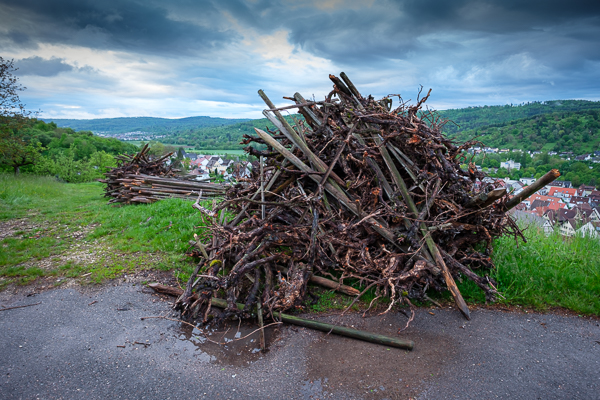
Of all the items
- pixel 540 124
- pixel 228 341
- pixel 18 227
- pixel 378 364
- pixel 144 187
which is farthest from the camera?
pixel 540 124

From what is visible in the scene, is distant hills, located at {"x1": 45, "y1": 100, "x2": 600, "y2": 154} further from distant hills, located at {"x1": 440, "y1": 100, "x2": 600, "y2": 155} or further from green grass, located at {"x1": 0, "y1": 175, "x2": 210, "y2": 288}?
green grass, located at {"x1": 0, "y1": 175, "x2": 210, "y2": 288}

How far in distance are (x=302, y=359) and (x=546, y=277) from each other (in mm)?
4069

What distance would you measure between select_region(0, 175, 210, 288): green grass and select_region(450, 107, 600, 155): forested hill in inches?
719

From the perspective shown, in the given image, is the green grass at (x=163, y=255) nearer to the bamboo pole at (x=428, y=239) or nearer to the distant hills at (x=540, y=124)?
the bamboo pole at (x=428, y=239)

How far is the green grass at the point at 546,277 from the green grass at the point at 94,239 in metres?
5.06

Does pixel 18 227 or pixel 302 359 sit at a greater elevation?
pixel 18 227

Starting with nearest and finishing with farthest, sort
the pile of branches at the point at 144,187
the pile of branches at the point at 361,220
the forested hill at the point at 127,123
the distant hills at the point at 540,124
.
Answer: the pile of branches at the point at 361,220 → the pile of branches at the point at 144,187 → the distant hills at the point at 540,124 → the forested hill at the point at 127,123

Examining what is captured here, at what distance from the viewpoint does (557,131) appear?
24.3m

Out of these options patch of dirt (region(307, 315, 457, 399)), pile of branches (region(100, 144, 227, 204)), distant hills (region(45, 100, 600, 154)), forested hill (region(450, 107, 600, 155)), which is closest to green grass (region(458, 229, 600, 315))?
patch of dirt (region(307, 315, 457, 399))

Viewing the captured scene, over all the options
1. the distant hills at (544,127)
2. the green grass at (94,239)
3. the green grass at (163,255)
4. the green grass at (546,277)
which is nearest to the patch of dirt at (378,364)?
the green grass at (163,255)

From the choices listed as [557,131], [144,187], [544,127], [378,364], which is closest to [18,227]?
[144,187]

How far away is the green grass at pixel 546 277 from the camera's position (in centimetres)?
417

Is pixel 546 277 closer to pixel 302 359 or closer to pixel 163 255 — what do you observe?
pixel 302 359

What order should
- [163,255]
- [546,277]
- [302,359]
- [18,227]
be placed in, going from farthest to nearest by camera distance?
[18,227] < [163,255] < [546,277] < [302,359]
